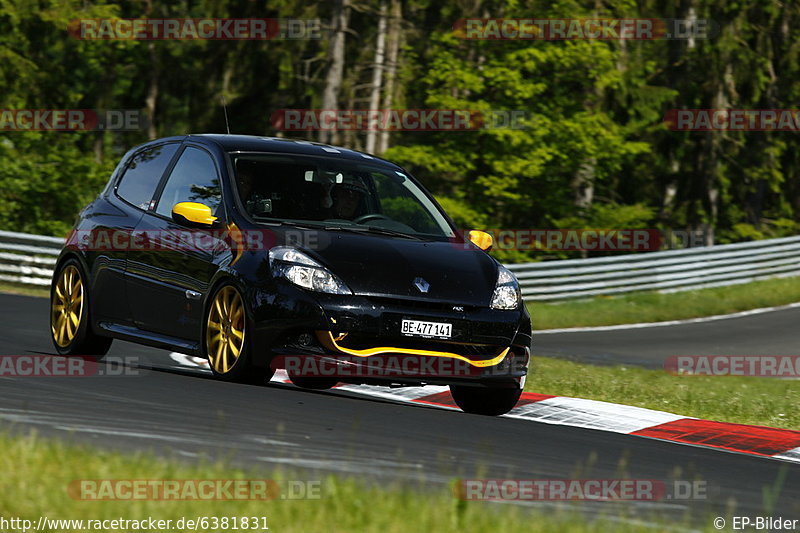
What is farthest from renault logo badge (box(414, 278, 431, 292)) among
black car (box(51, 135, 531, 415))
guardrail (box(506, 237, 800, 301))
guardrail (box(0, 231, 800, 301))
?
guardrail (box(506, 237, 800, 301))

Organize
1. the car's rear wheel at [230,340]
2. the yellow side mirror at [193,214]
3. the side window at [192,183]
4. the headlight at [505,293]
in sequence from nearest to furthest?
the car's rear wheel at [230,340] → the headlight at [505,293] → the yellow side mirror at [193,214] → the side window at [192,183]

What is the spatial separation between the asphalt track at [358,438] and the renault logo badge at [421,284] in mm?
801

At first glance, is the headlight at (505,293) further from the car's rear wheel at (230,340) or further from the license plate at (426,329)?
the car's rear wheel at (230,340)

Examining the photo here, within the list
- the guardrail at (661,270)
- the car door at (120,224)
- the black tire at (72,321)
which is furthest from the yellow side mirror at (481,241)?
the guardrail at (661,270)

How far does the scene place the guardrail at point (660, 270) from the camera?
26.7 metres

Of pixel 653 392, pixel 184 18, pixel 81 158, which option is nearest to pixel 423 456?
pixel 653 392

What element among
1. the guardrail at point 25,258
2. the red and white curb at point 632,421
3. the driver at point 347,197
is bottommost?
the guardrail at point 25,258

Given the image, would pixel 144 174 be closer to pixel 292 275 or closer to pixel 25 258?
pixel 292 275

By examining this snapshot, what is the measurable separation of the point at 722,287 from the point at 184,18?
830 inches

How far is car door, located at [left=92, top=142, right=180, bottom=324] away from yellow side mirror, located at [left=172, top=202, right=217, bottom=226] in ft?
3.26

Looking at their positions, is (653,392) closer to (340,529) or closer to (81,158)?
(340,529)

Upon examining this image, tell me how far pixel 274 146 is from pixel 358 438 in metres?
3.29

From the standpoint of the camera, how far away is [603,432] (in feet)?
28.7

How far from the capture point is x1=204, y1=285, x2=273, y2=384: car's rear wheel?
8.41m
